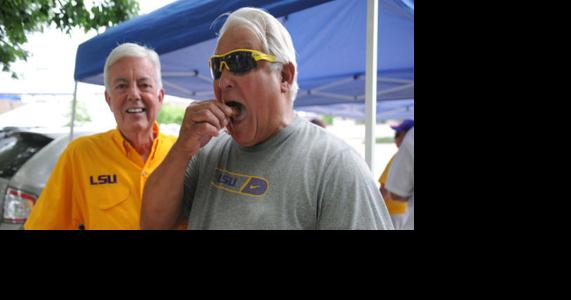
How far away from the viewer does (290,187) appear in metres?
0.99

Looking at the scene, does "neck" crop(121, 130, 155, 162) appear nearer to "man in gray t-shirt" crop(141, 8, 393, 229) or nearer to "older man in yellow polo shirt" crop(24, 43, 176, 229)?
"older man in yellow polo shirt" crop(24, 43, 176, 229)

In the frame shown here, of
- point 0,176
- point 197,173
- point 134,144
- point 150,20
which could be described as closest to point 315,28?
point 150,20

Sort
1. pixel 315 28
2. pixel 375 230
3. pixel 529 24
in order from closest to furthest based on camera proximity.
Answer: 1. pixel 375 230
2. pixel 529 24
3. pixel 315 28

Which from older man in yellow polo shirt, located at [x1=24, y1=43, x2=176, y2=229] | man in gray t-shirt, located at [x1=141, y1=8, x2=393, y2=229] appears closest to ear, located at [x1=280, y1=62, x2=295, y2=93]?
man in gray t-shirt, located at [x1=141, y1=8, x2=393, y2=229]

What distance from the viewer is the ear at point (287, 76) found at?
3.58 feet

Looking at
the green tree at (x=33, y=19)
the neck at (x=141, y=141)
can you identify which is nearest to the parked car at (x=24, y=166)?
the green tree at (x=33, y=19)

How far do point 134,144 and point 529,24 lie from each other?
1.27 meters

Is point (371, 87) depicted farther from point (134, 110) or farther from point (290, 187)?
point (134, 110)

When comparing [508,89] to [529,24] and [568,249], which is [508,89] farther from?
[568,249]

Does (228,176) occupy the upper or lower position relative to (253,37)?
lower

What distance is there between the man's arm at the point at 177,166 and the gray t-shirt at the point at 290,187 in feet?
0.18

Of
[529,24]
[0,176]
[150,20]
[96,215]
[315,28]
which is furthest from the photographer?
[315,28]

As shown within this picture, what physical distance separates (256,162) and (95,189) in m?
0.63

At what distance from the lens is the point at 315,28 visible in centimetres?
236
